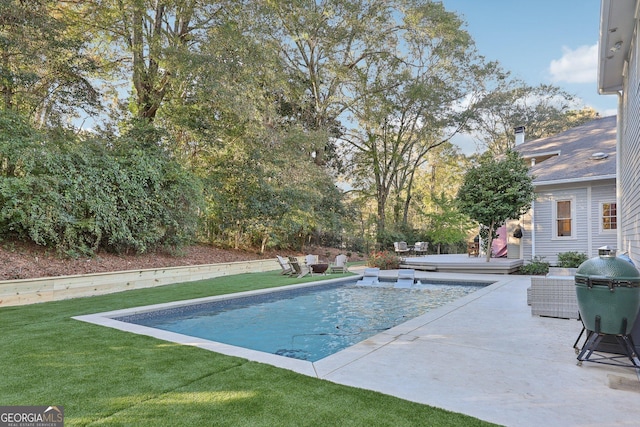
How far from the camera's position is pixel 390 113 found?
23.3 m

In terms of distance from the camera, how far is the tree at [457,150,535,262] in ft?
37.5

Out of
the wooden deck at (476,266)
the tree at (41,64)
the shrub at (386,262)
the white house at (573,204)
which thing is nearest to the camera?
the tree at (41,64)

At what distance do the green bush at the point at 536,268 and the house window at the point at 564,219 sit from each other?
4.14 ft

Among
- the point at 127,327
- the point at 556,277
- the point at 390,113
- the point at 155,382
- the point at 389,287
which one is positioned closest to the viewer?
the point at 155,382

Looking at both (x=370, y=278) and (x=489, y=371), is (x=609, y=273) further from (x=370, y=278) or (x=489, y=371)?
(x=370, y=278)

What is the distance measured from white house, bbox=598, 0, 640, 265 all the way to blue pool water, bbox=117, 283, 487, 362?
379 centimetres

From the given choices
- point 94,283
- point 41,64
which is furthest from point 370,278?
point 41,64

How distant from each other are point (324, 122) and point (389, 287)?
13.2 metres

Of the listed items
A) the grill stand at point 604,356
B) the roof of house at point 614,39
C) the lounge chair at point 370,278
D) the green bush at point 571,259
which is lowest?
the lounge chair at point 370,278

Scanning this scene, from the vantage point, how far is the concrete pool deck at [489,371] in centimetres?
259

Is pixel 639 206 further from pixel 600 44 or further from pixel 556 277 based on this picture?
pixel 600 44

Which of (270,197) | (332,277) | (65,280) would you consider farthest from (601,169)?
(65,280)

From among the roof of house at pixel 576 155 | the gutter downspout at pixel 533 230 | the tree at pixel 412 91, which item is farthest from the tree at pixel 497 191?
the tree at pixel 412 91

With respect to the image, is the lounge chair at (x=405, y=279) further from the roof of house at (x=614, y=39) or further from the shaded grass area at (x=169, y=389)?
the shaded grass area at (x=169, y=389)
